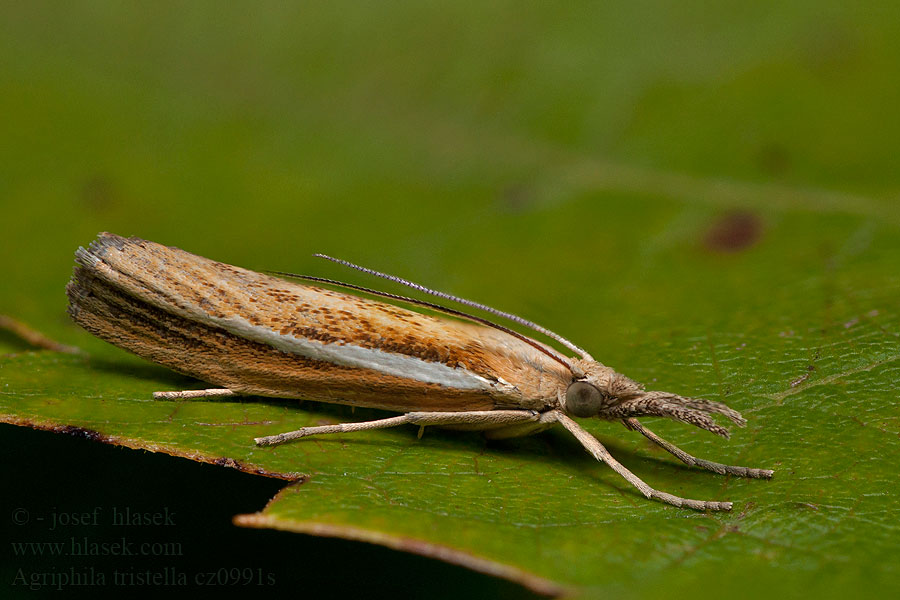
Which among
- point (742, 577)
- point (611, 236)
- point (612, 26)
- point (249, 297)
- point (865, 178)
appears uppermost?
point (612, 26)

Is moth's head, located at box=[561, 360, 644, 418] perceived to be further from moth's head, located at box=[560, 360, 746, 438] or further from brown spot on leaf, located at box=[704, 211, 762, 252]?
brown spot on leaf, located at box=[704, 211, 762, 252]

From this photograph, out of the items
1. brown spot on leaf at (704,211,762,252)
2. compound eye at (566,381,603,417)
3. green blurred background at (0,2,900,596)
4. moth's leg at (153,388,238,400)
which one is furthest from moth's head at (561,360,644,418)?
brown spot on leaf at (704,211,762,252)

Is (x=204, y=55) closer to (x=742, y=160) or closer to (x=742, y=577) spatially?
(x=742, y=160)

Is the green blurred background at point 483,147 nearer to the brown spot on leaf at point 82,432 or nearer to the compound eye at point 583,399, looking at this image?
the compound eye at point 583,399

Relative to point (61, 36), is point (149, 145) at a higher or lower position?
lower

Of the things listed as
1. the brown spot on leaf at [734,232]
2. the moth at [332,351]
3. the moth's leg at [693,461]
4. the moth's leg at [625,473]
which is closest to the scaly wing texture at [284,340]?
the moth at [332,351]

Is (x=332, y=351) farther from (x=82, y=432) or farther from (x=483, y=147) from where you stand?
(x=483, y=147)

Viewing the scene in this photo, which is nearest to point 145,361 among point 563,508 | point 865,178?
A: point 563,508
